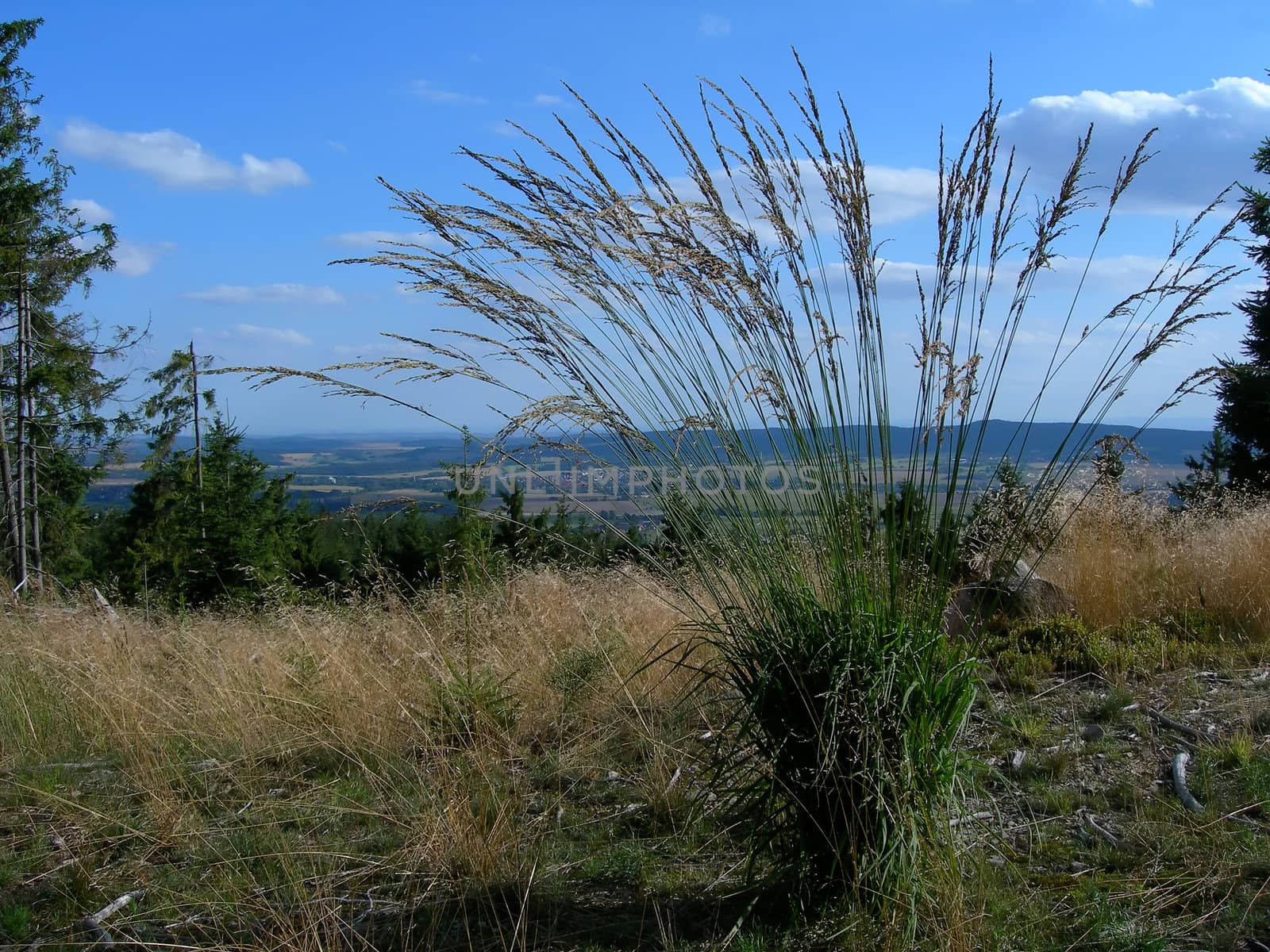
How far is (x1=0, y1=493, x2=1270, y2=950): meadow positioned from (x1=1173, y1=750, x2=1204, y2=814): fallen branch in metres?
0.03

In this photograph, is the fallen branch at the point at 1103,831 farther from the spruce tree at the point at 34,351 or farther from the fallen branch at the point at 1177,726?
the spruce tree at the point at 34,351

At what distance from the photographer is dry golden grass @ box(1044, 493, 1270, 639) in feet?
16.2

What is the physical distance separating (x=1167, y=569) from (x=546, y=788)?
4.38m

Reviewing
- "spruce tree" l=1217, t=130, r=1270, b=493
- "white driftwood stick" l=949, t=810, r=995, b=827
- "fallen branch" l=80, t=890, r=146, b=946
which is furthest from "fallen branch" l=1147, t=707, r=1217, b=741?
"spruce tree" l=1217, t=130, r=1270, b=493

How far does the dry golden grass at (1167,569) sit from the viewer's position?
493 centimetres

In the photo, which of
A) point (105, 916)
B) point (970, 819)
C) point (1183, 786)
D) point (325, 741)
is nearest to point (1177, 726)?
point (1183, 786)

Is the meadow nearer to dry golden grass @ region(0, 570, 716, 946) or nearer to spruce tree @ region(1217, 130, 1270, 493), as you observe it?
dry golden grass @ region(0, 570, 716, 946)

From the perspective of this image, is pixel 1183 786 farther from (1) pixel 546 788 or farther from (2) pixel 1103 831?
(1) pixel 546 788

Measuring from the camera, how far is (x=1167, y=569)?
547 cm

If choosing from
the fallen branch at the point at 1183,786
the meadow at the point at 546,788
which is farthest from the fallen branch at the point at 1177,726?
the fallen branch at the point at 1183,786

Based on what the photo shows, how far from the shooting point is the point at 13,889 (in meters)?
2.52

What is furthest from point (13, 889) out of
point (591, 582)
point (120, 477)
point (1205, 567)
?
point (120, 477)

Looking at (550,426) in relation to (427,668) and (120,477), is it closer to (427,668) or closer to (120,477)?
(427,668)

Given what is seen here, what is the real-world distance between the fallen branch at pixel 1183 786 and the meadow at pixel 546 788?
3 cm
